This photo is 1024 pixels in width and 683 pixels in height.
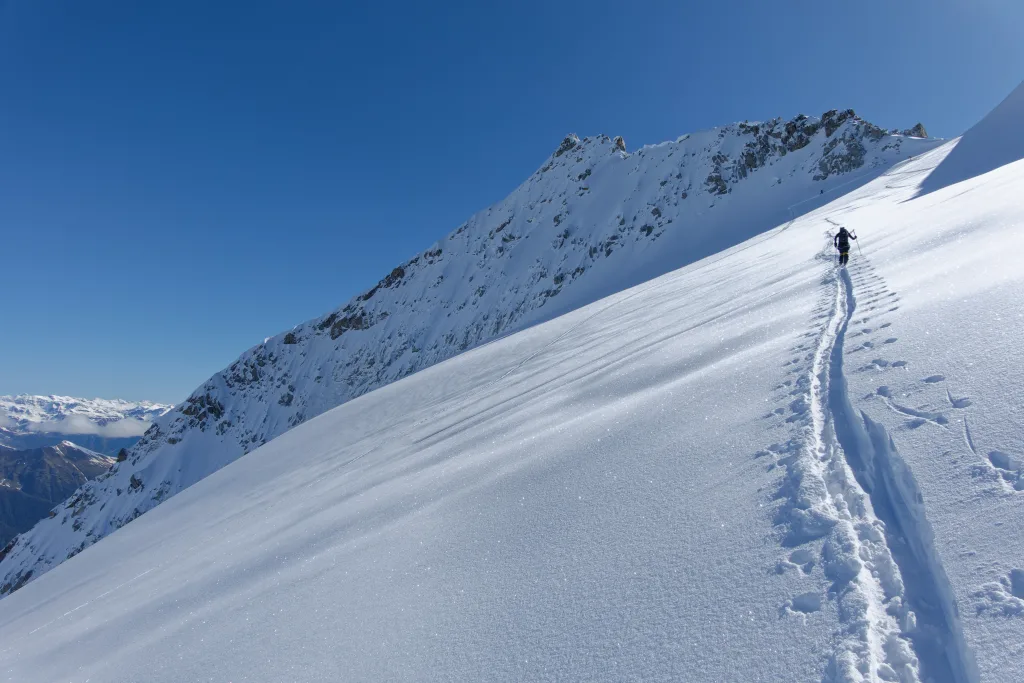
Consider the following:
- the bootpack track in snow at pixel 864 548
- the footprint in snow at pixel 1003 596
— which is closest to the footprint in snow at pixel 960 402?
the bootpack track in snow at pixel 864 548

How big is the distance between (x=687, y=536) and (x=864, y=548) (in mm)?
797

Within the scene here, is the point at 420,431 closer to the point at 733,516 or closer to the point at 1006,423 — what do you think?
the point at 733,516

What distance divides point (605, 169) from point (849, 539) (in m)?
71.2

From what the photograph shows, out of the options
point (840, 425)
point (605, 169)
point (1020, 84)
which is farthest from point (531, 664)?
point (605, 169)

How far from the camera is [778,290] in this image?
901 centimetres

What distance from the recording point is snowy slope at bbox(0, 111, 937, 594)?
4222cm

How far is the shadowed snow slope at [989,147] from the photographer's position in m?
22.0

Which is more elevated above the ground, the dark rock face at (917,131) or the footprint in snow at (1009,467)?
the dark rock face at (917,131)

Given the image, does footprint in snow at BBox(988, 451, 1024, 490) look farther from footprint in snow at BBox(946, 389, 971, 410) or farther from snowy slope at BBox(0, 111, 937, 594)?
snowy slope at BBox(0, 111, 937, 594)

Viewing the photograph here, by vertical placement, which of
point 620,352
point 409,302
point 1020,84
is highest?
point 409,302

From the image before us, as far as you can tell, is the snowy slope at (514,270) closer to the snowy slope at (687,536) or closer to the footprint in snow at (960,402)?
the snowy slope at (687,536)

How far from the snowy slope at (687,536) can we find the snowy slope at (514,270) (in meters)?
29.1

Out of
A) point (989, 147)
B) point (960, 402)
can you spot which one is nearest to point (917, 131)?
point (989, 147)

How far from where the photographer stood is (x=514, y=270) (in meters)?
65.7
